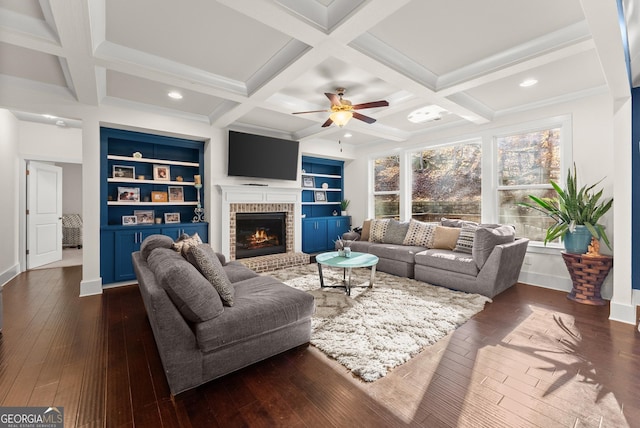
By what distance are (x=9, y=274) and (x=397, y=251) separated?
6.16 metres

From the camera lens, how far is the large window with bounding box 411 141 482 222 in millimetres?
4898

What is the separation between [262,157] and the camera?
5152mm

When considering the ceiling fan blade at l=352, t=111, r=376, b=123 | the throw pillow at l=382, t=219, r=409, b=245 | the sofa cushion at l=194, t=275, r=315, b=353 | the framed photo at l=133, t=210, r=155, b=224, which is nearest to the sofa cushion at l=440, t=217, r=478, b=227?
the throw pillow at l=382, t=219, r=409, b=245

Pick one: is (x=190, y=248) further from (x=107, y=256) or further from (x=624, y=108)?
(x=624, y=108)

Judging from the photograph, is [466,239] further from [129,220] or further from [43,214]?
[43,214]

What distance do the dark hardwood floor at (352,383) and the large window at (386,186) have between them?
12.3ft

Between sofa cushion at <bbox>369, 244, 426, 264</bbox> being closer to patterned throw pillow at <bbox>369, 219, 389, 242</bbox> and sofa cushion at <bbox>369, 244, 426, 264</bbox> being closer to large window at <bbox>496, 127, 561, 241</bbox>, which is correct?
patterned throw pillow at <bbox>369, 219, 389, 242</bbox>

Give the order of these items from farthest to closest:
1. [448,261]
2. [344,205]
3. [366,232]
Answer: [344,205] → [366,232] → [448,261]

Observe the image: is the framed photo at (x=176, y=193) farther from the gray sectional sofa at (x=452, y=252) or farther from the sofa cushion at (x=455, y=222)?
the sofa cushion at (x=455, y=222)

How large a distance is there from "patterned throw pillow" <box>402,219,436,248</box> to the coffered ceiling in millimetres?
1915

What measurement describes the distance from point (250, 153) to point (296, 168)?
3.38 ft

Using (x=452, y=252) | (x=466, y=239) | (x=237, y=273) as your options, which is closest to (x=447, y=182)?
(x=466, y=239)

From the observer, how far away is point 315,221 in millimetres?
6426

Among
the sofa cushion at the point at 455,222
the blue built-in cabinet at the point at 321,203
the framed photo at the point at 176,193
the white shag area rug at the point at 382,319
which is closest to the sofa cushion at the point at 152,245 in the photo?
the white shag area rug at the point at 382,319
